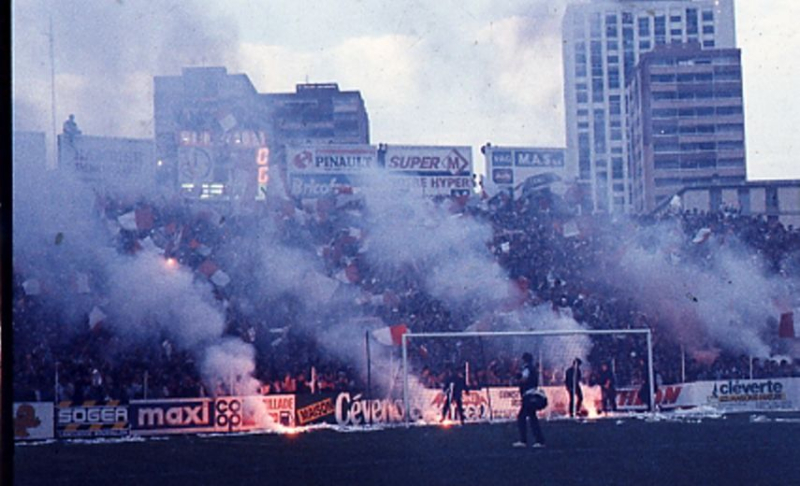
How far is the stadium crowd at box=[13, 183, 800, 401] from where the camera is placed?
64.5 ft

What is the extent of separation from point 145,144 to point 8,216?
80.4 feet

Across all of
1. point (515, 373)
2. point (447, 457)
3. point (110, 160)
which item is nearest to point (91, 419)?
point (447, 457)

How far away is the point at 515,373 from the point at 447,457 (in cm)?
761

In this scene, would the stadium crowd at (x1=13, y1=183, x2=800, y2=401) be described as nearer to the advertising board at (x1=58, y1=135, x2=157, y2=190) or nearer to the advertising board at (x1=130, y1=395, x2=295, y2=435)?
the advertising board at (x1=130, y1=395, x2=295, y2=435)

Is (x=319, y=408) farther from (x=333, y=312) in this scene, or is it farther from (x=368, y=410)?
(x=333, y=312)

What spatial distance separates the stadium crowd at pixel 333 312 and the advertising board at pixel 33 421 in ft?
1.07

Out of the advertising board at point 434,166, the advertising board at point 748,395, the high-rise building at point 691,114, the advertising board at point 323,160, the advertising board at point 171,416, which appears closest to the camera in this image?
the advertising board at point 171,416

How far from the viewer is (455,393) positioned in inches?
750

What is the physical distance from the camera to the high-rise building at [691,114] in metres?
93.1

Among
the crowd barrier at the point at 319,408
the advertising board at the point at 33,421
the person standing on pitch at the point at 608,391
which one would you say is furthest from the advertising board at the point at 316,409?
the person standing on pitch at the point at 608,391

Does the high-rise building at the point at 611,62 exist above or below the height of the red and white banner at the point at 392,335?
above

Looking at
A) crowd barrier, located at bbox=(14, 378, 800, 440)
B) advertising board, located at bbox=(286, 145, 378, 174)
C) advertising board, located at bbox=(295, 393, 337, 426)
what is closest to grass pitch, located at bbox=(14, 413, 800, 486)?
crowd barrier, located at bbox=(14, 378, 800, 440)

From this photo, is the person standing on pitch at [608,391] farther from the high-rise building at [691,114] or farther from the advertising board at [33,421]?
the high-rise building at [691,114]

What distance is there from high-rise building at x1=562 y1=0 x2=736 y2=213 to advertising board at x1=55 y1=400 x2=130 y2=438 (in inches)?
4298
